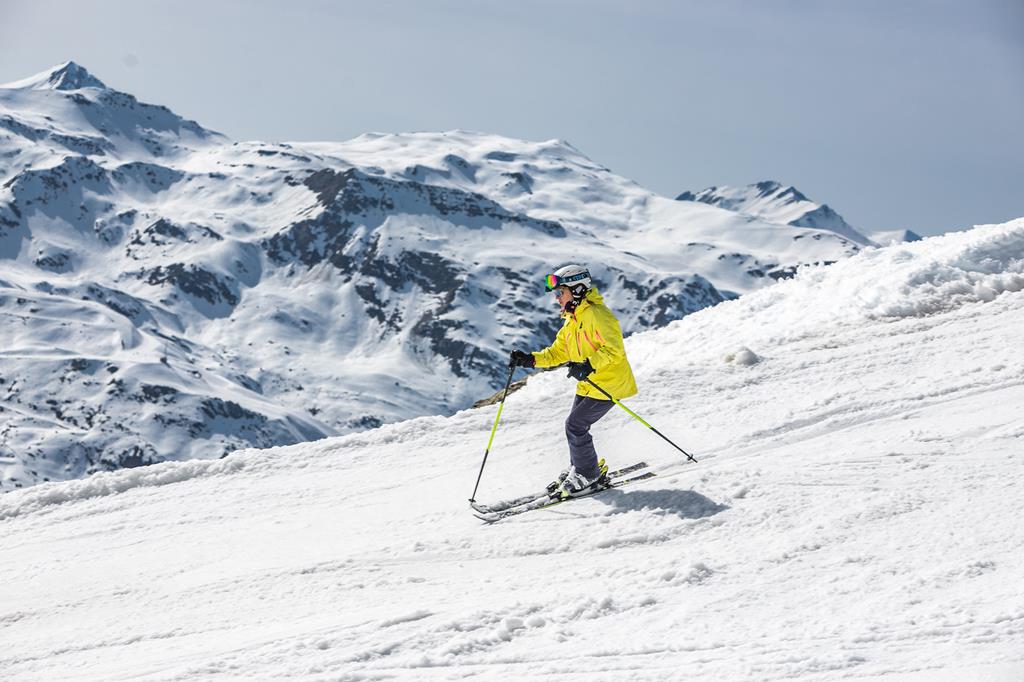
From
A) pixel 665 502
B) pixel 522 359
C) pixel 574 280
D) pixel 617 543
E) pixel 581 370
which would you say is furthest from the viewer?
pixel 522 359

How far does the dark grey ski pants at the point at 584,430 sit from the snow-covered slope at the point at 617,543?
0.46 metres

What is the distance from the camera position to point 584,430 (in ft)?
30.2

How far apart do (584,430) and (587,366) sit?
0.68 metres

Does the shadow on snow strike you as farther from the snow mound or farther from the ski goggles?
the snow mound

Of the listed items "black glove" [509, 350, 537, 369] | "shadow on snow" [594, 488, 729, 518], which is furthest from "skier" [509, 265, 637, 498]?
"shadow on snow" [594, 488, 729, 518]

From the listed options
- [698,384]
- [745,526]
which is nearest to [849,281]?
[698,384]

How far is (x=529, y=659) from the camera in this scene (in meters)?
5.95

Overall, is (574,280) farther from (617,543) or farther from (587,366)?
(617,543)

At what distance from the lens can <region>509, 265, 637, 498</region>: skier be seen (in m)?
9.02

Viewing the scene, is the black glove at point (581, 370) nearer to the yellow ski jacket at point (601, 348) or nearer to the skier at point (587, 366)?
the skier at point (587, 366)

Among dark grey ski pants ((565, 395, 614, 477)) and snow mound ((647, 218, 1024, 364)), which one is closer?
dark grey ski pants ((565, 395, 614, 477))

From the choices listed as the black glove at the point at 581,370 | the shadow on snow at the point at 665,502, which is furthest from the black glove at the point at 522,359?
the shadow on snow at the point at 665,502

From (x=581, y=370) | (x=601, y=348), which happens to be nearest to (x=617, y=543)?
(x=581, y=370)

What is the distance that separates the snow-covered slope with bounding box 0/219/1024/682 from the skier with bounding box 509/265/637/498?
1.44 ft
